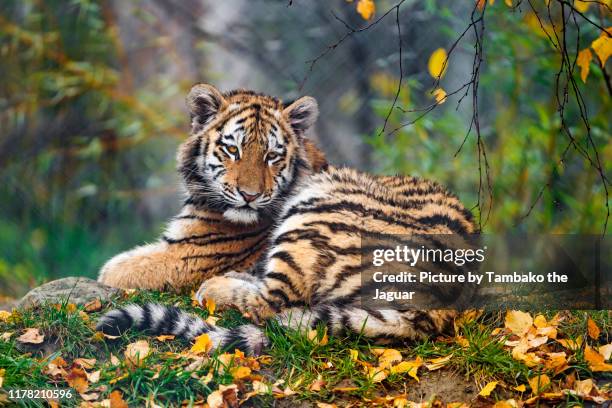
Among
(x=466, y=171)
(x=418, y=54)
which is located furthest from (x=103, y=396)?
(x=418, y=54)

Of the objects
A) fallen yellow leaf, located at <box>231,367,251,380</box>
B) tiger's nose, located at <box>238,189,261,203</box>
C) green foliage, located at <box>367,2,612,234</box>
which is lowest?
fallen yellow leaf, located at <box>231,367,251,380</box>

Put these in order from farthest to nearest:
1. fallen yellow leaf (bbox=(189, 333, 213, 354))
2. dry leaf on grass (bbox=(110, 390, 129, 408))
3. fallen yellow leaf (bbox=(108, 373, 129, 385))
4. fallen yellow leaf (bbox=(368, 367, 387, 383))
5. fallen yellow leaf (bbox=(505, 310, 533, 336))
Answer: fallen yellow leaf (bbox=(505, 310, 533, 336)) < fallen yellow leaf (bbox=(189, 333, 213, 354)) < fallen yellow leaf (bbox=(368, 367, 387, 383)) < fallen yellow leaf (bbox=(108, 373, 129, 385)) < dry leaf on grass (bbox=(110, 390, 129, 408))

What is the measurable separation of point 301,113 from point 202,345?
1724mm

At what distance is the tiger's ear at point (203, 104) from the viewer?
15.1 ft

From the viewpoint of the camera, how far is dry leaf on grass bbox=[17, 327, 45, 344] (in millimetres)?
3594

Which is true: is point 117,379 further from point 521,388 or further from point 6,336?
point 521,388

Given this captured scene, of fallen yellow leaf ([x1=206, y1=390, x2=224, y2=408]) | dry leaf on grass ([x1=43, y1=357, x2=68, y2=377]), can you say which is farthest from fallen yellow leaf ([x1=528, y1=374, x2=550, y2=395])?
dry leaf on grass ([x1=43, y1=357, x2=68, y2=377])

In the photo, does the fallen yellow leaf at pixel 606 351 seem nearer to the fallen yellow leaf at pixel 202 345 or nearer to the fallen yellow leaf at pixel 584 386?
the fallen yellow leaf at pixel 584 386

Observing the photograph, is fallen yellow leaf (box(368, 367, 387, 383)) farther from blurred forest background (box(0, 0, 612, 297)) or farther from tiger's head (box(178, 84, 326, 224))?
blurred forest background (box(0, 0, 612, 297))

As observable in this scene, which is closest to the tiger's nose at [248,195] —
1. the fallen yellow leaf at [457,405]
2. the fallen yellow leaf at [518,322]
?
the fallen yellow leaf at [518,322]

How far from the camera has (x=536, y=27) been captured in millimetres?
6234

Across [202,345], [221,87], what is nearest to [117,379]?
[202,345]

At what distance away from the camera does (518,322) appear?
12.7 feet

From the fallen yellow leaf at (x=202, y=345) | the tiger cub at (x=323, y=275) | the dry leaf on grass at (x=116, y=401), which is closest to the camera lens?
the dry leaf on grass at (x=116, y=401)
